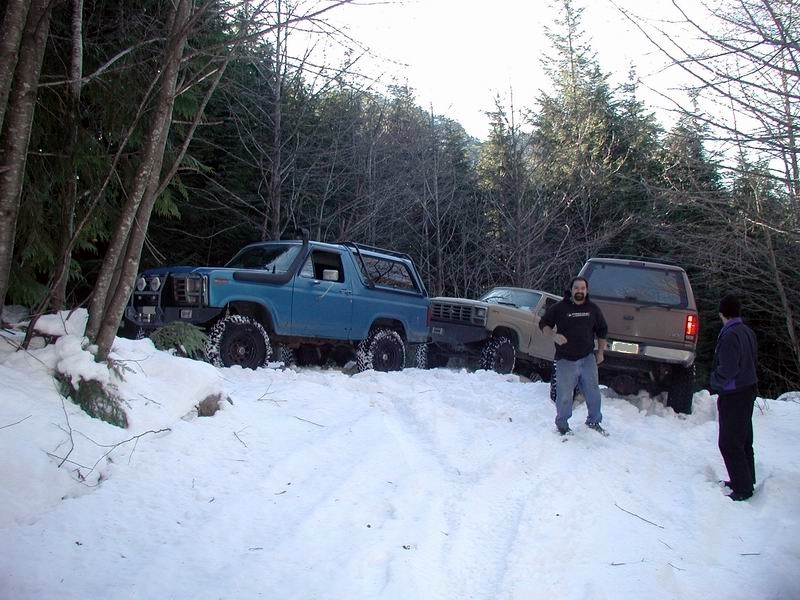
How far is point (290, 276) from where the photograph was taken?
9.47m

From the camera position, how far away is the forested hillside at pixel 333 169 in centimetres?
526

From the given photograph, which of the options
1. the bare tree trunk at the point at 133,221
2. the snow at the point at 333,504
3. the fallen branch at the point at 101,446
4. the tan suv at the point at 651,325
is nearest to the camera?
the snow at the point at 333,504

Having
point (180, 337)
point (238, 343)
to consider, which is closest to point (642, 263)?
point (238, 343)

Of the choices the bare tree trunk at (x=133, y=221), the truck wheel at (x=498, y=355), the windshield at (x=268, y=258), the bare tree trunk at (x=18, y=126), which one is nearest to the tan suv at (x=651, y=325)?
the truck wheel at (x=498, y=355)

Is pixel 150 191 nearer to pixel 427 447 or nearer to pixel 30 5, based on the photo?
pixel 30 5

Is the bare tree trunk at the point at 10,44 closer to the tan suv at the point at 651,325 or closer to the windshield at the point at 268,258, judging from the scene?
the windshield at the point at 268,258

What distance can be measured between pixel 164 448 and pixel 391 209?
14.6 m

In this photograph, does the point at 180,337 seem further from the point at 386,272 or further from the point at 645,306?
the point at 645,306

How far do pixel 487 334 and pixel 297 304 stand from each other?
3.91 metres

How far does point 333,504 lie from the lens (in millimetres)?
4328

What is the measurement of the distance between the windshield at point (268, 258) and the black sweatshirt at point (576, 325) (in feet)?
13.6

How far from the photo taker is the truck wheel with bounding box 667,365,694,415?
347 inches

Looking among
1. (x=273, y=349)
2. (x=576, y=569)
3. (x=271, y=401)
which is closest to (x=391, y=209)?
(x=273, y=349)

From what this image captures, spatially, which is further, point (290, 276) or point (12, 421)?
point (290, 276)
